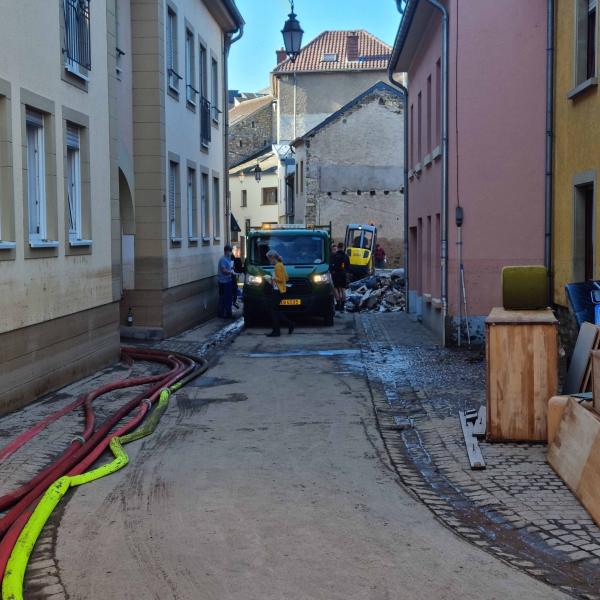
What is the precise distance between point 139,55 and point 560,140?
331 inches

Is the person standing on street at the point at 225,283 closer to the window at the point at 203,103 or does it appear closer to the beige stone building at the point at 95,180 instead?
the beige stone building at the point at 95,180

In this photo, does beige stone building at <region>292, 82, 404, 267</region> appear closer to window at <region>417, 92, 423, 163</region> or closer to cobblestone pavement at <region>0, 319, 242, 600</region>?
window at <region>417, 92, 423, 163</region>

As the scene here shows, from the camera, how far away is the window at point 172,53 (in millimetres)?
21359

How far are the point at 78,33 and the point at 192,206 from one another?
10.6 m

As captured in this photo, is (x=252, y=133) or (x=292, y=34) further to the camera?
(x=252, y=133)

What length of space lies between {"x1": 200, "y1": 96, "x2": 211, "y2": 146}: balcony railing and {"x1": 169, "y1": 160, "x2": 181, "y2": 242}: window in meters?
3.30

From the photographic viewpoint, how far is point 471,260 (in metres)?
18.0

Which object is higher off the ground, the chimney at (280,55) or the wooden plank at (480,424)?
the chimney at (280,55)

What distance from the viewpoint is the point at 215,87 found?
2806 cm

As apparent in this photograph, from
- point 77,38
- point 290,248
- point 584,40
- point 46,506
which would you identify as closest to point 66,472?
point 46,506

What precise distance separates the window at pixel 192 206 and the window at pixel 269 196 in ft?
164

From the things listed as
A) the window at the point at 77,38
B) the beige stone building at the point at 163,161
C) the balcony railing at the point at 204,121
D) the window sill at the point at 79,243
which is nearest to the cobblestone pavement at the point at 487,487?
the window sill at the point at 79,243

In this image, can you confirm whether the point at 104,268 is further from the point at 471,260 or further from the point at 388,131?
the point at 388,131

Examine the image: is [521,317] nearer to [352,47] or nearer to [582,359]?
[582,359]
